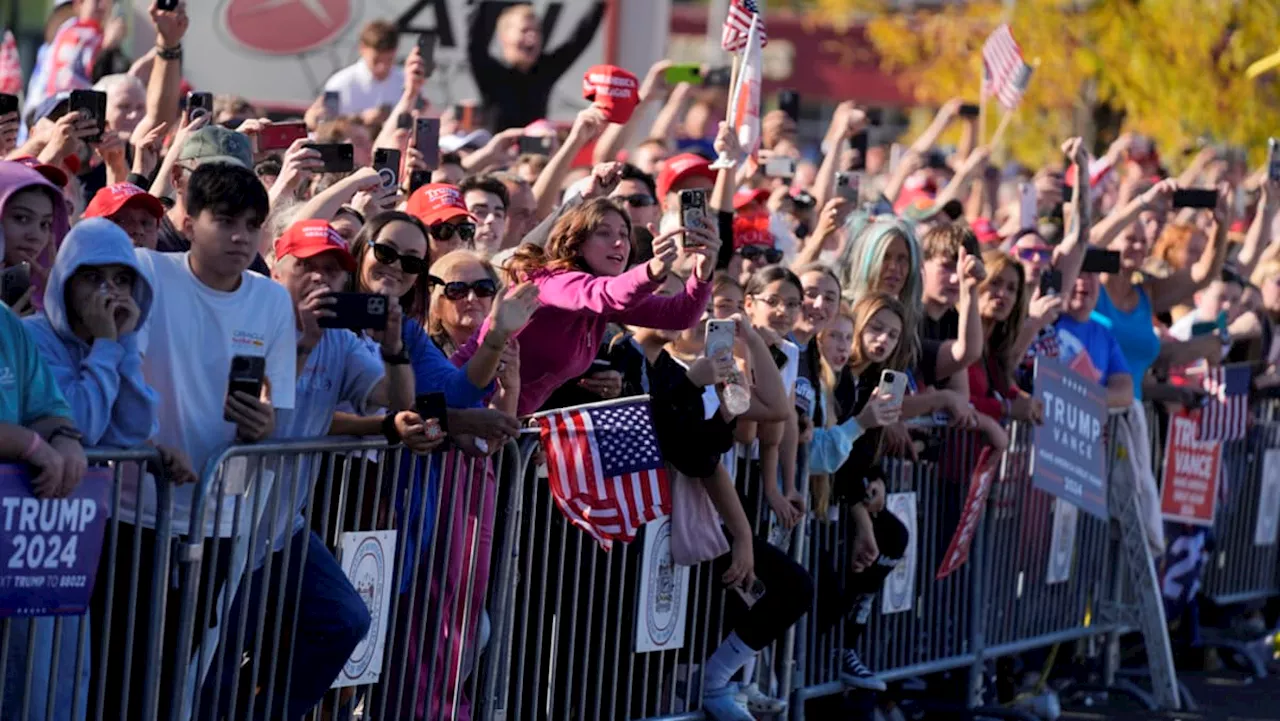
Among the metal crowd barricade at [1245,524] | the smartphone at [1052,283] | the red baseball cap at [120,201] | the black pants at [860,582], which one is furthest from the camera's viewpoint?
the metal crowd barricade at [1245,524]

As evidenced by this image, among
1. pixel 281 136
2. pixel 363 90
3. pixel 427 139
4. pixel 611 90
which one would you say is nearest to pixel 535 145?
pixel 611 90

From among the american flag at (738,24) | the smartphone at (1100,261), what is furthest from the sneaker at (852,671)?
the smartphone at (1100,261)

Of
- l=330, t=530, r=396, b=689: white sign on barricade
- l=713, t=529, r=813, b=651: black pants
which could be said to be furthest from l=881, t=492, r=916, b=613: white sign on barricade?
l=330, t=530, r=396, b=689: white sign on barricade

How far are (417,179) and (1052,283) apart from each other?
127 inches

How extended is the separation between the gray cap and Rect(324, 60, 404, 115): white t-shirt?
20.3ft

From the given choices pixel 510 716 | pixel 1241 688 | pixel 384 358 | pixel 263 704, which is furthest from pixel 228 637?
pixel 1241 688

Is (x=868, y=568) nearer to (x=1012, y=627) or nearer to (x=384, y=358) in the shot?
(x=1012, y=627)

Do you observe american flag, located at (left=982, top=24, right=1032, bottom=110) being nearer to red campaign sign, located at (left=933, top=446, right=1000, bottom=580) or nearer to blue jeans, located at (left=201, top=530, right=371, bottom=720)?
red campaign sign, located at (left=933, top=446, right=1000, bottom=580)

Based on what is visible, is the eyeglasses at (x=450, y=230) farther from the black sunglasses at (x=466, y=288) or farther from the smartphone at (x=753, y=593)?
the smartphone at (x=753, y=593)

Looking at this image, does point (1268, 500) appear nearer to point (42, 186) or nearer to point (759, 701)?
point (759, 701)

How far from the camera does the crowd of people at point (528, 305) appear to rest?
6441 mm

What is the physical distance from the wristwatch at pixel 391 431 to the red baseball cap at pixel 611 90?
3.50 m

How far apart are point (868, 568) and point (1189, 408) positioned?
11.7ft

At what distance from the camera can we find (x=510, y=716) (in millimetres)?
7965
